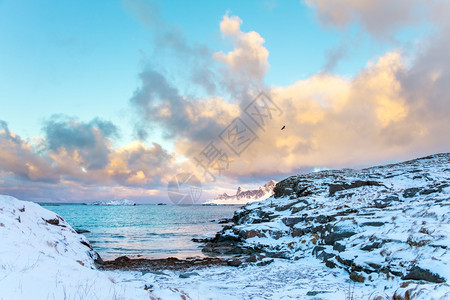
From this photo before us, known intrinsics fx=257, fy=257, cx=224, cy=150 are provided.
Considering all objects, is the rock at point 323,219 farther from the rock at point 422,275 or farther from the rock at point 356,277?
the rock at point 422,275

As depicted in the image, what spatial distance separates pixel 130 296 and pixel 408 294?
759 cm

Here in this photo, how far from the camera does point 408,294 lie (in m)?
7.26

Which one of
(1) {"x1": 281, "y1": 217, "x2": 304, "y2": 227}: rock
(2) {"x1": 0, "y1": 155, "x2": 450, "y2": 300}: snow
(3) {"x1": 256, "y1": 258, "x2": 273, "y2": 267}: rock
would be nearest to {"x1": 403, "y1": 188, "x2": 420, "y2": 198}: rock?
(2) {"x1": 0, "y1": 155, "x2": 450, "y2": 300}: snow

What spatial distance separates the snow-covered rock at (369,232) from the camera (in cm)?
1043

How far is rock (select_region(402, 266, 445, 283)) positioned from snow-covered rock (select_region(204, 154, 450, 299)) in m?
0.03

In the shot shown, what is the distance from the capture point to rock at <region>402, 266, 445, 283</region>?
344 inches

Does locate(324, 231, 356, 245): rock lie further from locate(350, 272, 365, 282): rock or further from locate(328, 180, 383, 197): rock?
locate(328, 180, 383, 197): rock

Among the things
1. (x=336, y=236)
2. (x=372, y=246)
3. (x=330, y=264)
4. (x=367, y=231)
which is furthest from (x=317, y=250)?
(x=372, y=246)

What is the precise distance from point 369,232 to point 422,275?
19.9ft

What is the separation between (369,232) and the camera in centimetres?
1518

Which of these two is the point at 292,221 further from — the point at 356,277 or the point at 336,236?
the point at 356,277

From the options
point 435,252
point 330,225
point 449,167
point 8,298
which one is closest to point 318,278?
point 435,252

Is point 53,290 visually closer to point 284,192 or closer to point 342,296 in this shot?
point 342,296

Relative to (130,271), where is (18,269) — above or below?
above
